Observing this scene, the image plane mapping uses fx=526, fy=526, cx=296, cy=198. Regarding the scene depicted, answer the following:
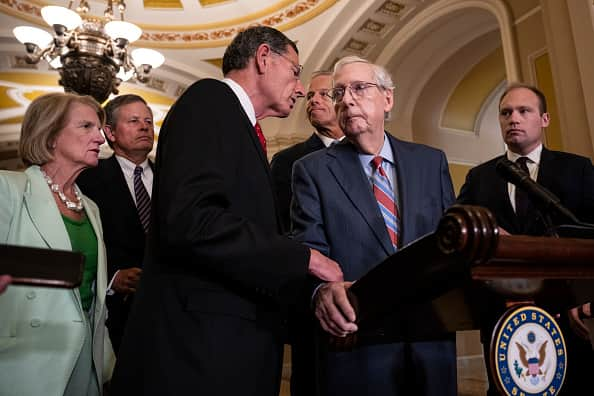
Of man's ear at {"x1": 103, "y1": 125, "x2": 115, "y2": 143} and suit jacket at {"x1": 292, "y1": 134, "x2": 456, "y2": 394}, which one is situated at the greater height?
man's ear at {"x1": 103, "y1": 125, "x2": 115, "y2": 143}

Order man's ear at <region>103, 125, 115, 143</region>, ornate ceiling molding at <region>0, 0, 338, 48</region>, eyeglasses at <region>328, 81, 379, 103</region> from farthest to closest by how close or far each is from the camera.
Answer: ornate ceiling molding at <region>0, 0, 338, 48</region>, man's ear at <region>103, 125, 115, 143</region>, eyeglasses at <region>328, 81, 379, 103</region>

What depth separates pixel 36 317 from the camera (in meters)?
1.50

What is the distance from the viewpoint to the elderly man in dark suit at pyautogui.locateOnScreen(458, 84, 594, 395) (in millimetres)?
1879

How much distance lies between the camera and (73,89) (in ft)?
18.6

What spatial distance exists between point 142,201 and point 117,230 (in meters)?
0.18

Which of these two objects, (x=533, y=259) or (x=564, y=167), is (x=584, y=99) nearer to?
(x=564, y=167)

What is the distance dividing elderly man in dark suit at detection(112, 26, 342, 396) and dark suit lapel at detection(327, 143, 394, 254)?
246mm

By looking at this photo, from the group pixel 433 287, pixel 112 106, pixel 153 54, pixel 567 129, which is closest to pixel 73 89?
pixel 153 54

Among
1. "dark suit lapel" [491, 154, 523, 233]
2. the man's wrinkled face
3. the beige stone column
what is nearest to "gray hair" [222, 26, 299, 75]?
"dark suit lapel" [491, 154, 523, 233]

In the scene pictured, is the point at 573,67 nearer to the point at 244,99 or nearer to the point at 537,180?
the point at 537,180

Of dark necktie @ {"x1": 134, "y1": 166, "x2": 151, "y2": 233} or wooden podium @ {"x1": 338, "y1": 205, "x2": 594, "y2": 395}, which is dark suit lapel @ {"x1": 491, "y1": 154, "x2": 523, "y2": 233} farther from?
dark necktie @ {"x1": 134, "y1": 166, "x2": 151, "y2": 233}

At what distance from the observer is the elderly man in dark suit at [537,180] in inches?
74.0

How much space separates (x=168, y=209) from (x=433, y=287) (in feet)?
1.93

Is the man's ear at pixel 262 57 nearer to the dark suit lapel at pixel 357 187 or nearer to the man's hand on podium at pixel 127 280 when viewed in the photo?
the dark suit lapel at pixel 357 187
